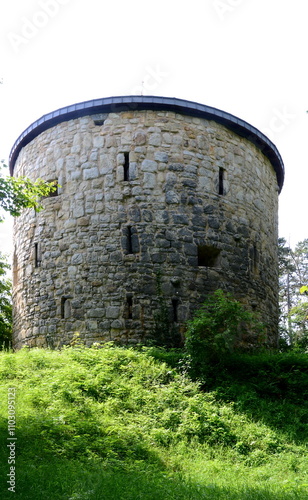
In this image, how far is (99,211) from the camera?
12570 millimetres

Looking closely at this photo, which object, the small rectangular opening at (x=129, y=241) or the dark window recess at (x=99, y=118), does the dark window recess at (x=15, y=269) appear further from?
the dark window recess at (x=99, y=118)

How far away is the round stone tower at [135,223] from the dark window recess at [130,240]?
27 mm

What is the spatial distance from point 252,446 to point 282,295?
983 inches

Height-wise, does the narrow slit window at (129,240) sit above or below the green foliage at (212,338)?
above

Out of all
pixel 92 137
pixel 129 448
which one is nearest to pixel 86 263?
pixel 92 137

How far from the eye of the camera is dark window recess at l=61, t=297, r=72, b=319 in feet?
40.4

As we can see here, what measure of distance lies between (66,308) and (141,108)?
4957mm

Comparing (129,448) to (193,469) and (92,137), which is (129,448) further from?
(92,137)

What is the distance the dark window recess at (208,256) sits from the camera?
41.7ft

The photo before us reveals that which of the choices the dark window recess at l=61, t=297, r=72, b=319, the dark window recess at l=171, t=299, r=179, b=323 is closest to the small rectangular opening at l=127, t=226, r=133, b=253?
the dark window recess at l=171, t=299, r=179, b=323

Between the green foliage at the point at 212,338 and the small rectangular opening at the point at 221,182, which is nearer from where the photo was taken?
the green foliage at the point at 212,338

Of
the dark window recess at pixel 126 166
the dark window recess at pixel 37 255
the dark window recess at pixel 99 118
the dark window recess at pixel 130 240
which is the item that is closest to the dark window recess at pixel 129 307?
the dark window recess at pixel 130 240

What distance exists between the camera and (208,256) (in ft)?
42.7

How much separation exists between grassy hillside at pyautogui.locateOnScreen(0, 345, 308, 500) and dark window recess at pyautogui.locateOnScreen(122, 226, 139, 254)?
2.49 metres
